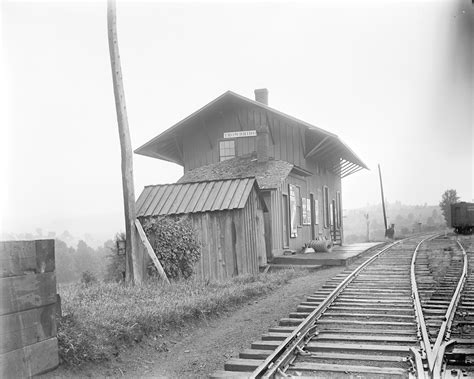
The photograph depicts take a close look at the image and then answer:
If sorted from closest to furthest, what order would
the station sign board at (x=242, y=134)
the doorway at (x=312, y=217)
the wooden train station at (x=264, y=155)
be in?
the wooden train station at (x=264, y=155), the station sign board at (x=242, y=134), the doorway at (x=312, y=217)

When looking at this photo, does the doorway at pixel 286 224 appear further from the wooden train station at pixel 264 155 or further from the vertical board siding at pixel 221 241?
the vertical board siding at pixel 221 241

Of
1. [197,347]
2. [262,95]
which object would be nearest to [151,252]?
[197,347]

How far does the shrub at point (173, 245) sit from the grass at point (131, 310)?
48.2 inches

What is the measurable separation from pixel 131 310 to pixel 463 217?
34.1 meters

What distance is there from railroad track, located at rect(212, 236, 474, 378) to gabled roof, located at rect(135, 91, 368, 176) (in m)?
11.3

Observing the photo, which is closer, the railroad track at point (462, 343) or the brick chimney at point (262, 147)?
the railroad track at point (462, 343)

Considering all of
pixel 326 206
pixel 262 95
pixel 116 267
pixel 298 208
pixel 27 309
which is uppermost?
pixel 262 95

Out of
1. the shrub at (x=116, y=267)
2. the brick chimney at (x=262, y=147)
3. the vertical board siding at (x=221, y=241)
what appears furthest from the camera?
the brick chimney at (x=262, y=147)

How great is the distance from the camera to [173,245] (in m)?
12.8

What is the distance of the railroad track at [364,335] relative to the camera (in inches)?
196

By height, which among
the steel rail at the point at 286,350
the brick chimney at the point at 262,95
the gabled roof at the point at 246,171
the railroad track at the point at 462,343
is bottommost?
the railroad track at the point at 462,343

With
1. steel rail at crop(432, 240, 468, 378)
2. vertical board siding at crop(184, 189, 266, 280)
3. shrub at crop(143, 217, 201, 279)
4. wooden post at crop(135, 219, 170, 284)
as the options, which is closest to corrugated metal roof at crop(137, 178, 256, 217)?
vertical board siding at crop(184, 189, 266, 280)

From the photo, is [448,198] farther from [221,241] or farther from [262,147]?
[221,241]

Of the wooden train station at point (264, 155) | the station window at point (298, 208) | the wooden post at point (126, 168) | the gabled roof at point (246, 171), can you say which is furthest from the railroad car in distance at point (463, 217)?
the wooden post at point (126, 168)
